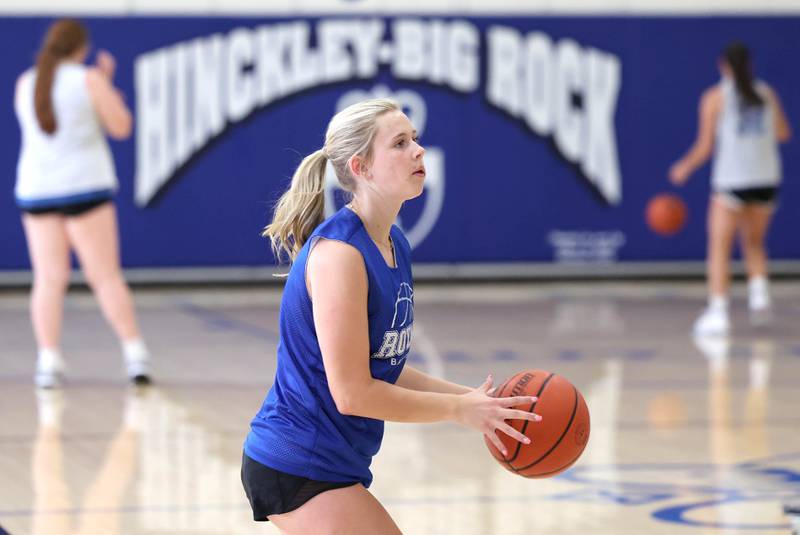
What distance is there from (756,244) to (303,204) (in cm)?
766

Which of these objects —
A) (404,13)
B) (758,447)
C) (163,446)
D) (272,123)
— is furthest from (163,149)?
(758,447)

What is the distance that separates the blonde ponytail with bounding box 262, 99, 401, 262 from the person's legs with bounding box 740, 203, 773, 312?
7.40m

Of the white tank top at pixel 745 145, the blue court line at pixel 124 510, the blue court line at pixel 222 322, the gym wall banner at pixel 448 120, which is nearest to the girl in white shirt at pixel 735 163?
the white tank top at pixel 745 145

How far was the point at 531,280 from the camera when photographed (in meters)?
14.0

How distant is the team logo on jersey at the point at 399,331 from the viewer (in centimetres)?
358

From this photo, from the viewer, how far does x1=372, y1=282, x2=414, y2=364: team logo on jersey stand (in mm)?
3580

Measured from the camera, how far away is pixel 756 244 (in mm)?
10828

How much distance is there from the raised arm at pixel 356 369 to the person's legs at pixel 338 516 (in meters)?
0.24

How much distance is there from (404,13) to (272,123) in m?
1.55

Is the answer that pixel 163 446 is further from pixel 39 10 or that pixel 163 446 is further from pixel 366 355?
pixel 39 10

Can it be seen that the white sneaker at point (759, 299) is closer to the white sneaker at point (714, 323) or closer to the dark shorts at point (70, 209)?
the white sneaker at point (714, 323)

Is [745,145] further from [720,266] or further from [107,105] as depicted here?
[107,105]

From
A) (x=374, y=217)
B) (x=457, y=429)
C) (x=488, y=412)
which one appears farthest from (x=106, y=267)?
(x=488, y=412)

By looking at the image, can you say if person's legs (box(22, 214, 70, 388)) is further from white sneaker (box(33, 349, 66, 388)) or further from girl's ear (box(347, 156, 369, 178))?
girl's ear (box(347, 156, 369, 178))
